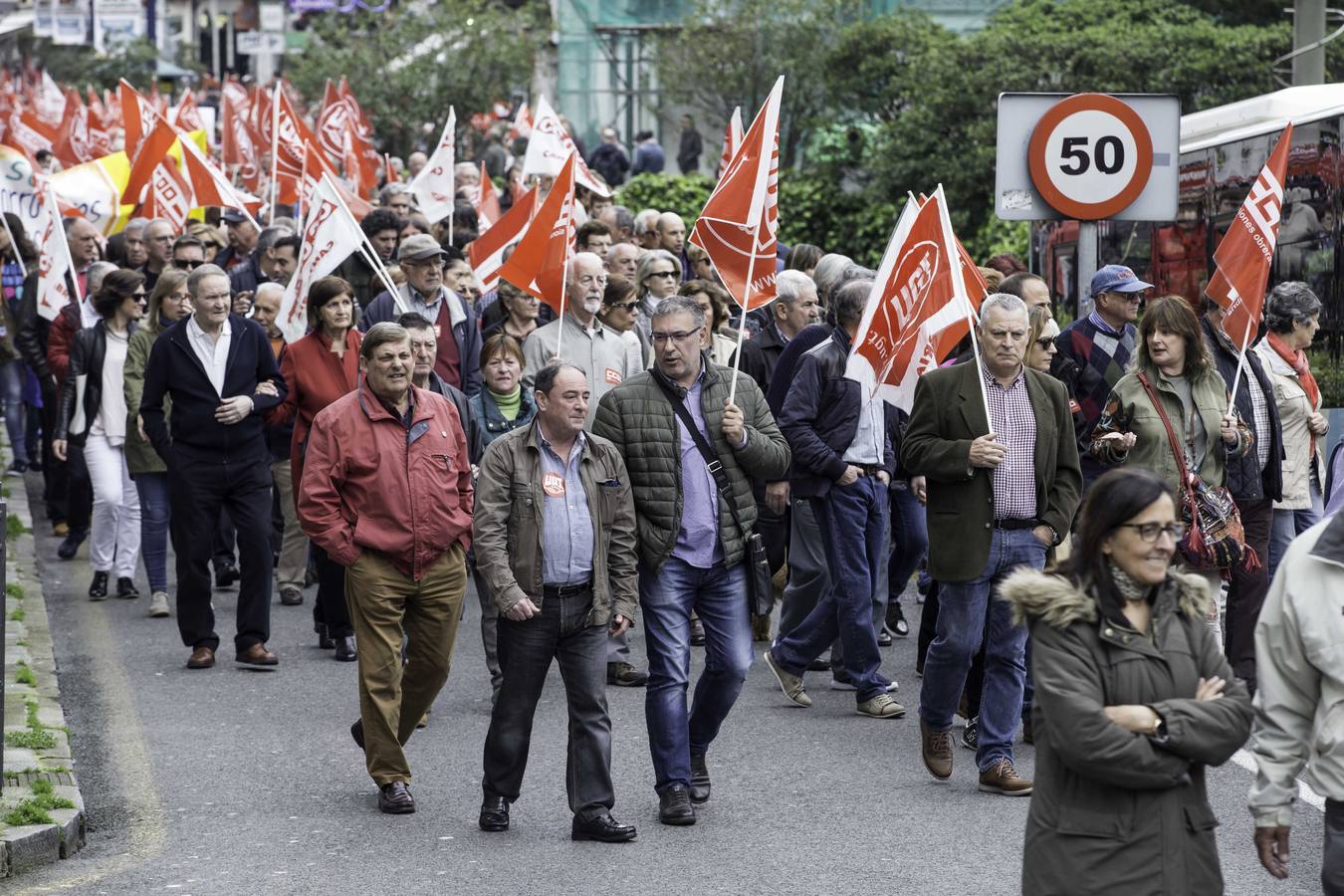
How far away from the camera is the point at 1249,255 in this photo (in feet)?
29.4

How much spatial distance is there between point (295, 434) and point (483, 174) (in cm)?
894

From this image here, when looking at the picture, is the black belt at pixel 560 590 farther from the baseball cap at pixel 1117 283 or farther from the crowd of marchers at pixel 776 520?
the baseball cap at pixel 1117 283

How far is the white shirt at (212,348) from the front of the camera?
10258 millimetres

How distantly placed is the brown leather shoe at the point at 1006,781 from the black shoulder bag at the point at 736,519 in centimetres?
103

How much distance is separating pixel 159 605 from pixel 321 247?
7.04ft

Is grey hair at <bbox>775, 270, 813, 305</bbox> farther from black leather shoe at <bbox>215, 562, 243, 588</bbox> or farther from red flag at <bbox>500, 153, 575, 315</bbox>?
black leather shoe at <bbox>215, 562, 243, 588</bbox>

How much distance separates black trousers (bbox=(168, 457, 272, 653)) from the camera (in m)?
10.1

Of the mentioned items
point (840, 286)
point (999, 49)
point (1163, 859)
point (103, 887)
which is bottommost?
point (103, 887)

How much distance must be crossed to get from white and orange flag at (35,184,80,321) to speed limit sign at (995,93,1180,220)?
7027 mm

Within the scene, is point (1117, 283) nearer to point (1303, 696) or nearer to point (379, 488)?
point (379, 488)

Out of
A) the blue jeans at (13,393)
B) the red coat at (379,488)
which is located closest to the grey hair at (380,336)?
the red coat at (379,488)

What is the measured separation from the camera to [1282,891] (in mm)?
6566

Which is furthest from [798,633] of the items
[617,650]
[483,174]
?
[483,174]

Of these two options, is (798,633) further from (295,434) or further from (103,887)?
(103,887)
